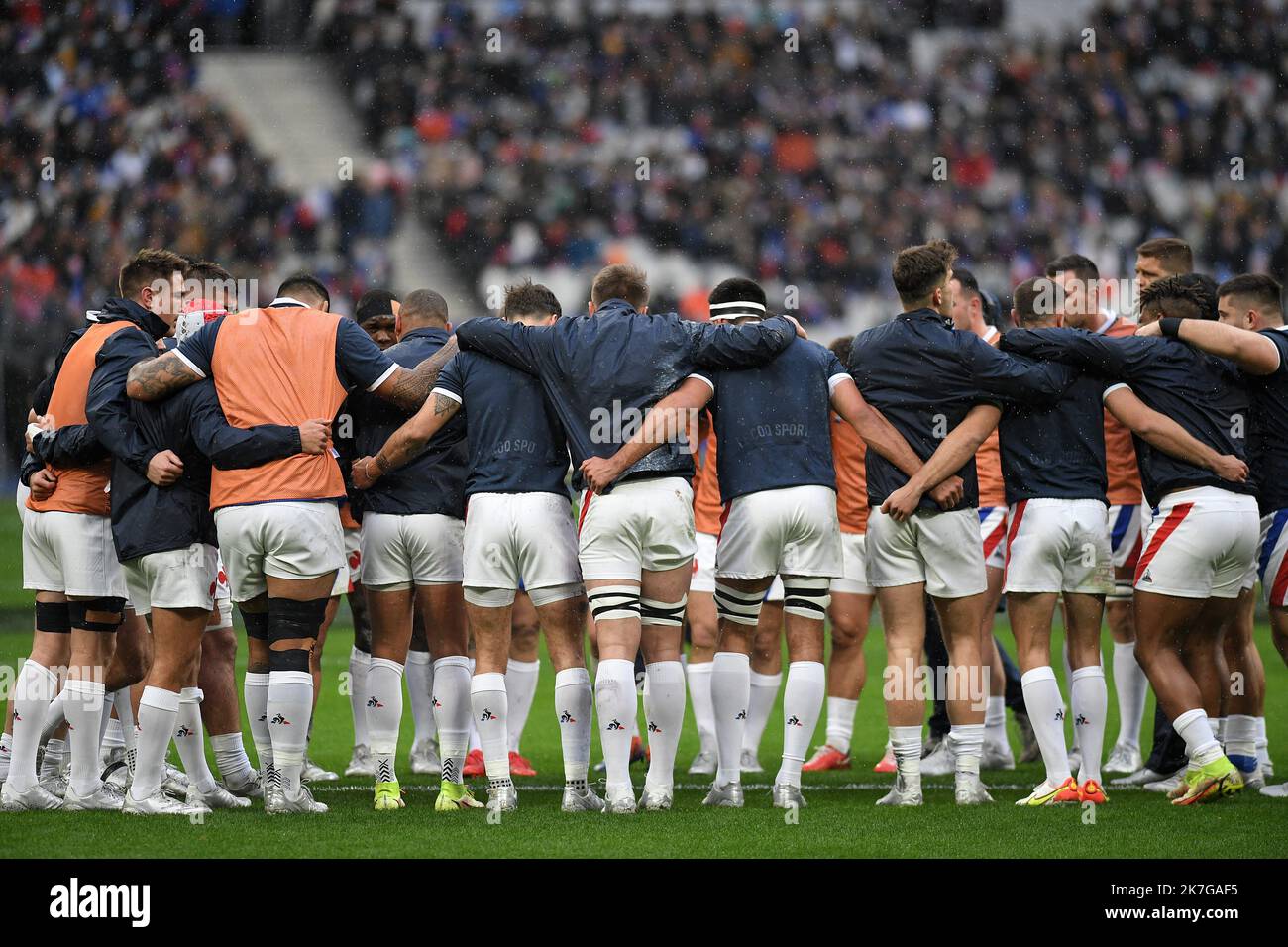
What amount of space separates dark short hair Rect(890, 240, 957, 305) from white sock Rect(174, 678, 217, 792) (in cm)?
374

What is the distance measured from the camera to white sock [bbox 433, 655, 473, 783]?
7.10 m

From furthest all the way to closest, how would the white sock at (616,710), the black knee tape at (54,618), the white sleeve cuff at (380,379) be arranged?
the black knee tape at (54,618), the white sleeve cuff at (380,379), the white sock at (616,710)

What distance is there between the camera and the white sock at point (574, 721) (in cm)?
666

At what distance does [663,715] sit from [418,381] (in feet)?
6.17

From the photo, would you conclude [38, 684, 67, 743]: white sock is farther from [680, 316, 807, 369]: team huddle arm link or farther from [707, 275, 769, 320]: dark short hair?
[707, 275, 769, 320]: dark short hair

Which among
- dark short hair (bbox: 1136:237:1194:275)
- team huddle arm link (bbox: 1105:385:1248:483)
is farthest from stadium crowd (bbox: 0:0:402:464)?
team huddle arm link (bbox: 1105:385:1248:483)

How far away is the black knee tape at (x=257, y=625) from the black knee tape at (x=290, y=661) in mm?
370

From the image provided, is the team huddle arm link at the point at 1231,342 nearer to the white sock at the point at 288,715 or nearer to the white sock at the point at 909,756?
the white sock at the point at 909,756

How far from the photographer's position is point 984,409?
6.97 metres

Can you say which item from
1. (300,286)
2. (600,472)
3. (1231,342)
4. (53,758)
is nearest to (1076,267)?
(1231,342)

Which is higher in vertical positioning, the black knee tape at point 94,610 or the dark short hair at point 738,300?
the dark short hair at point 738,300

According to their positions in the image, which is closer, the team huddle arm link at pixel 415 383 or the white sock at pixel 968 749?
the team huddle arm link at pixel 415 383

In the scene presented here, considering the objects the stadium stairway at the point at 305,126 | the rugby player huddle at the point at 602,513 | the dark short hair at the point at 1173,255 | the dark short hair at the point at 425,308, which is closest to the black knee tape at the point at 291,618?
the rugby player huddle at the point at 602,513
